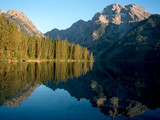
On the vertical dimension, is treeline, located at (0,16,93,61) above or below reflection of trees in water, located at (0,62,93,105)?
above

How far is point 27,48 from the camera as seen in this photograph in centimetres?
9606

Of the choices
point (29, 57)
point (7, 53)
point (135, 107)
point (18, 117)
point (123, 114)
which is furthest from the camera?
point (29, 57)

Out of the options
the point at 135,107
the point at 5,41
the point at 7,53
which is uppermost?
the point at 5,41

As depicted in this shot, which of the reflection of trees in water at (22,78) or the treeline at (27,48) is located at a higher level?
the treeline at (27,48)

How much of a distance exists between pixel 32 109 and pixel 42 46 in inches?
4049

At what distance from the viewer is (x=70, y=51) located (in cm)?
13938

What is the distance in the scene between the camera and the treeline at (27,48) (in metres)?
71.7

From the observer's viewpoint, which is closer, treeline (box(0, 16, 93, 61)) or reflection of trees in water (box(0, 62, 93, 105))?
reflection of trees in water (box(0, 62, 93, 105))

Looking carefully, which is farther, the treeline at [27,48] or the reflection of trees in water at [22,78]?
the treeline at [27,48]

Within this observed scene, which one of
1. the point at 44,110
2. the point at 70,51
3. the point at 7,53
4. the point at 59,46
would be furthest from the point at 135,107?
the point at 70,51

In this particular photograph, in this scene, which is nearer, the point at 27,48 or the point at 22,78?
the point at 22,78

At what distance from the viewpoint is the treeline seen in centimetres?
7169

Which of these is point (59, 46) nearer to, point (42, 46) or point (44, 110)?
point (42, 46)

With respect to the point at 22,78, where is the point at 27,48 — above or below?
above
